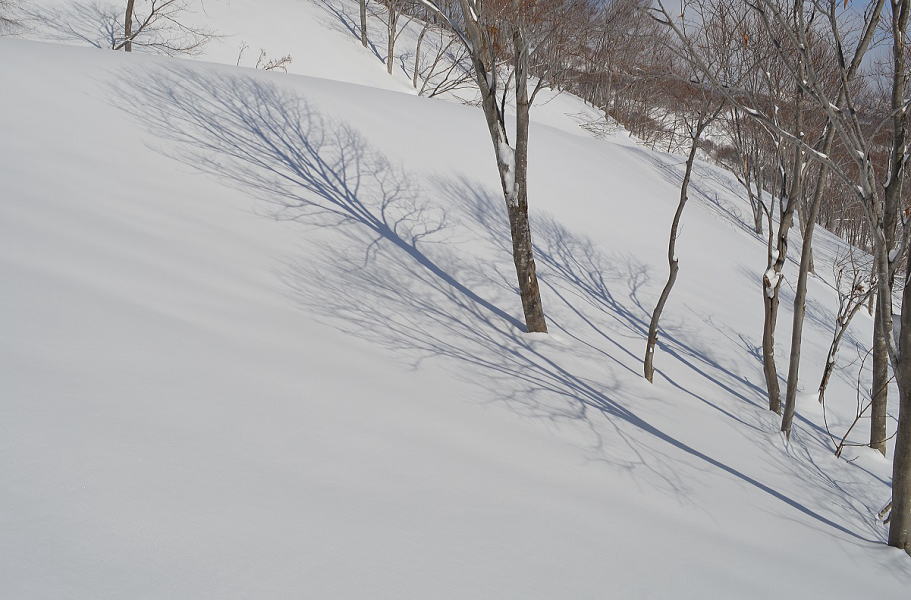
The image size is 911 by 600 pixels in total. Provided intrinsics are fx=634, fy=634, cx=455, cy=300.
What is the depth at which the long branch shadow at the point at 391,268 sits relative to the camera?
5367mm

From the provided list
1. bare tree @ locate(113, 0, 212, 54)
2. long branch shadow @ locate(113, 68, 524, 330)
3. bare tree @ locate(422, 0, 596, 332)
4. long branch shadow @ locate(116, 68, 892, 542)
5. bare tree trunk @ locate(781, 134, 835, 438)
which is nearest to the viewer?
long branch shadow @ locate(116, 68, 892, 542)

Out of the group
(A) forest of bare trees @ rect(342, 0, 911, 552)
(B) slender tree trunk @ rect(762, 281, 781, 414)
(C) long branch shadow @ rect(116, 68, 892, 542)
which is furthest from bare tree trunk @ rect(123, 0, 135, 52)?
(B) slender tree trunk @ rect(762, 281, 781, 414)

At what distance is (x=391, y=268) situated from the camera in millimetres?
7426

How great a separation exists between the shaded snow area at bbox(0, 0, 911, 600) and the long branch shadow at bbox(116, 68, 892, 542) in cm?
5

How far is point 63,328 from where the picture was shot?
11.4 ft

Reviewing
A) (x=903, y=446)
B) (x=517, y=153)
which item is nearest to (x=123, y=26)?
(x=517, y=153)

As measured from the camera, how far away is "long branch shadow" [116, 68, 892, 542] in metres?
5.37

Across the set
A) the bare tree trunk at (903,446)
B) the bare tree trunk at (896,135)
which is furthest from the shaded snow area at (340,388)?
the bare tree trunk at (896,135)

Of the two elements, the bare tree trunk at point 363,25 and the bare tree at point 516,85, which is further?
the bare tree trunk at point 363,25

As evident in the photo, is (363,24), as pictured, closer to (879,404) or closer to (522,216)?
(522,216)

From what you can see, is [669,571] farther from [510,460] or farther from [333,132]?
[333,132]

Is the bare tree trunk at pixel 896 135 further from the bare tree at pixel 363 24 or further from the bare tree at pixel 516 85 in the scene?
the bare tree at pixel 363 24

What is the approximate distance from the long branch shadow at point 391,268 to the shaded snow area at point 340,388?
0.05 meters

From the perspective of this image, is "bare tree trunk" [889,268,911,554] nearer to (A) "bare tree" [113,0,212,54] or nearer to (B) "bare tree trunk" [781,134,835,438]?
(B) "bare tree trunk" [781,134,835,438]
